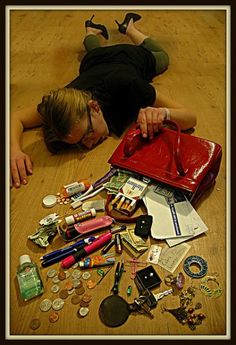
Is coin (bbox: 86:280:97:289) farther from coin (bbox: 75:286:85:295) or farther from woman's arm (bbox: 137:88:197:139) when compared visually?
woman's arm (bbox: 137:88:197:139)

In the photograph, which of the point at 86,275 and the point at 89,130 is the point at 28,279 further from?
the point at 89,130

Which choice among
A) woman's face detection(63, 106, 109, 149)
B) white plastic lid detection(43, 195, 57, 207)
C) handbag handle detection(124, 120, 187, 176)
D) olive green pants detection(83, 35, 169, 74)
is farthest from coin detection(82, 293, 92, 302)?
olive green pants detection(83, 35, 169, 74)

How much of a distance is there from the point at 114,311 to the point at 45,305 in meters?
0.17

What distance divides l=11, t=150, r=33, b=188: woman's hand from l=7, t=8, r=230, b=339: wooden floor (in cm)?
3

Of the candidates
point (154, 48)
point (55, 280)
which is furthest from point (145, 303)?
point (154, 48)

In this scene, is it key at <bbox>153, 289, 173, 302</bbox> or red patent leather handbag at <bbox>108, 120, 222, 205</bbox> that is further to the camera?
red patent leather handbag at <bbox>108, 120, 222, 205</bbox>

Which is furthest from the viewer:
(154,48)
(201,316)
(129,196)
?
(154,48)

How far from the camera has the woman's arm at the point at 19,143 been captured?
4.05 ft

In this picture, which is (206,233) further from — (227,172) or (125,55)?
(125,55)

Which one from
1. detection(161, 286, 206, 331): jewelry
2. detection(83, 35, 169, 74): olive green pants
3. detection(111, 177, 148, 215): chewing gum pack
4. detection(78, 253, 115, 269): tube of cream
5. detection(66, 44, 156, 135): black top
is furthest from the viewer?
detection(83, 35, 169, 74): olive green pants

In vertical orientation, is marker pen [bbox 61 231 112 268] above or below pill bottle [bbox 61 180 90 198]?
below

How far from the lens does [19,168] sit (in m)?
1.25

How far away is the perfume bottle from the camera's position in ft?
2.93

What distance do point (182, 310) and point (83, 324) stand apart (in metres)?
0.24
